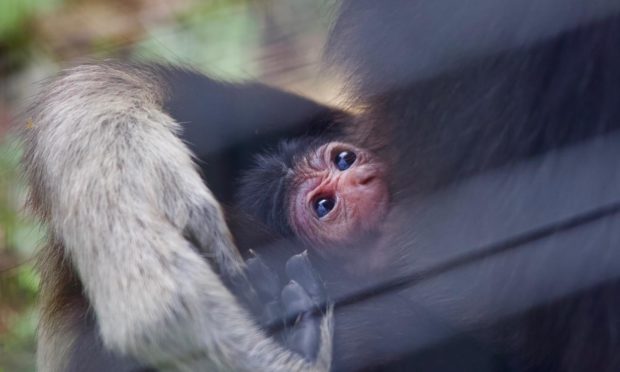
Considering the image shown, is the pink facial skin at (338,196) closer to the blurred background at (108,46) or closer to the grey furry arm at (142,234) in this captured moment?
the grey furry arm at (142,234)

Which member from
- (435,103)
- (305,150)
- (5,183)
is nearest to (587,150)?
(435,103)

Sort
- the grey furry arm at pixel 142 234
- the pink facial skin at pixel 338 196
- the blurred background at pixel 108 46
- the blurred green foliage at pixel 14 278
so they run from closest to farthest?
the grey furry arm at pixel 142 234 < the pink facial skin at pixel 338 196 < the blurred green foliage at pixel 14 278 < the blurred background at pixel 108 46

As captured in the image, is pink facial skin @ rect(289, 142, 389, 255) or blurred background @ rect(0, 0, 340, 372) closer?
pink facial skin @ rect(289, 142, 389, 255)

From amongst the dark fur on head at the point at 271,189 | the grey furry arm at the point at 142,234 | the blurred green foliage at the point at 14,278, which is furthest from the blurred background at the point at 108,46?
the grey furry arm at the point at 142,234

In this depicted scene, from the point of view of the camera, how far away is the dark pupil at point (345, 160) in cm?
171

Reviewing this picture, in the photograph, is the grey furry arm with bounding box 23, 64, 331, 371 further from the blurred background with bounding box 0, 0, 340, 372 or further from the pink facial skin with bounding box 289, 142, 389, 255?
the blurred background with bounding box 0, 0, 340, 372

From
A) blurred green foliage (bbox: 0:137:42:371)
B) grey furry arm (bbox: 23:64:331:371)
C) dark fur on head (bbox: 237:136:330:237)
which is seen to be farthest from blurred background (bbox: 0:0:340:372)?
grey furry arm (bbox: 23:64:331:371)

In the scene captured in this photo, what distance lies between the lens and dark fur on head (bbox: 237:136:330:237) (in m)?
→ 1.72

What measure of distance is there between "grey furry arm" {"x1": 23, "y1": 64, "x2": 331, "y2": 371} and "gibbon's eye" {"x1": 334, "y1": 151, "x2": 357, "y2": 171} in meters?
0.26

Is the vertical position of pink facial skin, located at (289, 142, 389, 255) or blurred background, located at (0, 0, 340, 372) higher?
blurred background, located at (0, 0, 340, 372)

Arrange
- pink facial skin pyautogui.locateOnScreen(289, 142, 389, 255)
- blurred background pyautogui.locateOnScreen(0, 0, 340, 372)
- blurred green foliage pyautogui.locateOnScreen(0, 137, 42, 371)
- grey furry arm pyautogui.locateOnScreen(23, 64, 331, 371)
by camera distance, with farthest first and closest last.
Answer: blurred background pyautogui.locateOnScreen(0, 0, 340, 372)
blurred green foliage pyautogui.locateOnScreen(0, 137, 42, 371)
pink facial skin pyautogui.locateOnScreen(289, 142, 389, 255)
grey furry arm pyautogui.locateOnScreen(23, 64, 331, 371)

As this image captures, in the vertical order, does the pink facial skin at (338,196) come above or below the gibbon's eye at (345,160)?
below

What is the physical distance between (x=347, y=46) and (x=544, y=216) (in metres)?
0.40

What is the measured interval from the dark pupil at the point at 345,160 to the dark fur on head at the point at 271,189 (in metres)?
0.06
